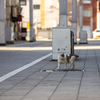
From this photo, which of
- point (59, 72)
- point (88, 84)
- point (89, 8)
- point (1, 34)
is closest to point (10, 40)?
point (1, 34)

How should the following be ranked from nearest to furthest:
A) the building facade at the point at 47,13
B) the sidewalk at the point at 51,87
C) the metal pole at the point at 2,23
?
the sidewalk at the point at 51,87
the metal pole at the point at 2,23
the building facade at the point at 47,13

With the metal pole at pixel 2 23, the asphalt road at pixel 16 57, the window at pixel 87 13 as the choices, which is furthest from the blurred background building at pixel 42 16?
the asphalt road at pixel 16 57

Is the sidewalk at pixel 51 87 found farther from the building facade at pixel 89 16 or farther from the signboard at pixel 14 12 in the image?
the building facade at pixel 89 16

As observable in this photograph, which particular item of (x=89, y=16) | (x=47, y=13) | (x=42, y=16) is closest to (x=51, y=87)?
(x=47, y=13)

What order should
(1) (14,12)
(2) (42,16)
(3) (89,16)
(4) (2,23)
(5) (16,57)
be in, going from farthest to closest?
(3) (89,16) < (2) (42,16) < (1) (14,12) < (4) (2,23) < (5) (16,57)

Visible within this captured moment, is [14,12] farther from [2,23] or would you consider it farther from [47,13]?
[47,13]

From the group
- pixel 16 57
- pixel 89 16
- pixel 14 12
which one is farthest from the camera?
pixel 89 16

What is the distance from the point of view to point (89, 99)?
24.9 ft

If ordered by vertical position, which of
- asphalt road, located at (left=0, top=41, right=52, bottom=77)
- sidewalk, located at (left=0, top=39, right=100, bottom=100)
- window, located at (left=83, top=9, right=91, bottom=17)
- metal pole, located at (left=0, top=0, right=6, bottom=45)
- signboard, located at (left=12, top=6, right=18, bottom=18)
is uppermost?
window, located at (left=83, top=9, right=91, bottom=17)

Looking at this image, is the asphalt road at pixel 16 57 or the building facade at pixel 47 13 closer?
the asphalt road at pixel 16 57

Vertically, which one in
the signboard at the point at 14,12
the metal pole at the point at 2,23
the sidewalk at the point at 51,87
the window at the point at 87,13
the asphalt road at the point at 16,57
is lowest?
the asphalt road at the point at 16,57

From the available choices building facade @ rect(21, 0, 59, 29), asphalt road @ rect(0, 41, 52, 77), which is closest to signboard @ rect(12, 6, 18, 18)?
building facade @ rect(21, 0, 59, 29)

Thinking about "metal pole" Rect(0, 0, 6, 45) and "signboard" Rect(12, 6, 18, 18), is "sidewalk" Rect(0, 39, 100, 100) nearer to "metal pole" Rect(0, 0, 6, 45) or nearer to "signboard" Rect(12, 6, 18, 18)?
"metal pole" Rect(0, 0, 6, 45)

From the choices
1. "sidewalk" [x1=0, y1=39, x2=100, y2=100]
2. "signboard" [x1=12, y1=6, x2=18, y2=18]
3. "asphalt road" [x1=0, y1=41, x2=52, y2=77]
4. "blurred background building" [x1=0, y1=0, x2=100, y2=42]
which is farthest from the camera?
"blurred background building" [x1=0, y1=0, x2=100, y2=42]
